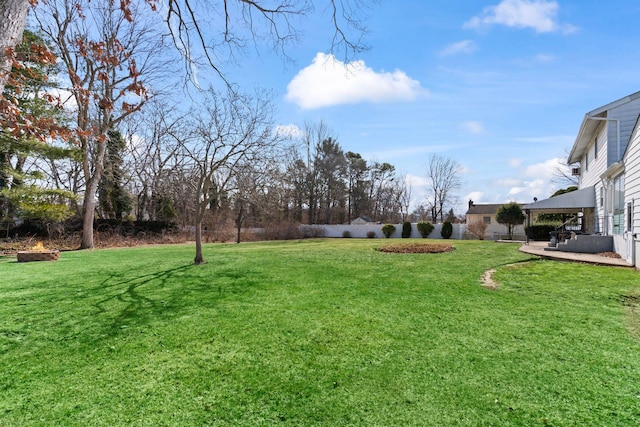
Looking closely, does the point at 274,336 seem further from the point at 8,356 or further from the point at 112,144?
the point at 112,144

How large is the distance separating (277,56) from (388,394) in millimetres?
4732

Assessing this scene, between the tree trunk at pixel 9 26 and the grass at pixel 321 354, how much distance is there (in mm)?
2432

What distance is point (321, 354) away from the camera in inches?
128

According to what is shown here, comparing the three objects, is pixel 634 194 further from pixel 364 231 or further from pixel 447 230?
pixel 364 231

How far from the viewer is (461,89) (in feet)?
31.8

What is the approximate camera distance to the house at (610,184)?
802cm

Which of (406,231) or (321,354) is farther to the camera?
(406,231)

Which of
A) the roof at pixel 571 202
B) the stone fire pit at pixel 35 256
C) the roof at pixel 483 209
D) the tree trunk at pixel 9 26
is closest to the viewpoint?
the tree trunk at pixel 9 26

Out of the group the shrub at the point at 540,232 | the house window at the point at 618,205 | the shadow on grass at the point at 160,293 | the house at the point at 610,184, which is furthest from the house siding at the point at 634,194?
the shrub at the point at 540,232

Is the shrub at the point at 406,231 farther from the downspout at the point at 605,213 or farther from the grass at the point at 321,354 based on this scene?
the grass at the point at 321,354

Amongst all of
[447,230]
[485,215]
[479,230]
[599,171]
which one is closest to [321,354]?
[599,171]

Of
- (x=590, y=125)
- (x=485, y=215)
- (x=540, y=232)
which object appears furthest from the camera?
(x=485, y=215)

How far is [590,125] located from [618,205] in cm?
467

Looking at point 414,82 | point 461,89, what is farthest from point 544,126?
point 414,82
